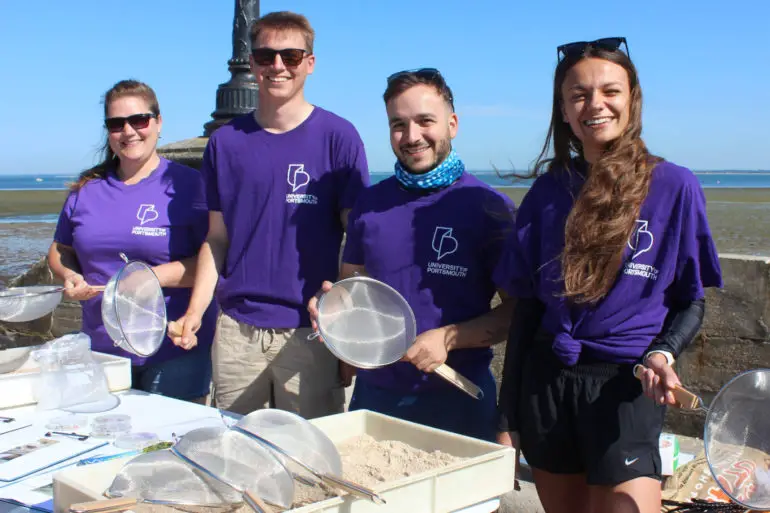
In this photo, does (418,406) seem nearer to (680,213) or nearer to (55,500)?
(680,213)

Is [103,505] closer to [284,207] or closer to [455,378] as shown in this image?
[455,378]

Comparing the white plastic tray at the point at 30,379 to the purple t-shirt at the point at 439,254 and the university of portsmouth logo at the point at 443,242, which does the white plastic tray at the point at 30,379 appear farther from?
the university of portsmouth logo at the point at 443,242

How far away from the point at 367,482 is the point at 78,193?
252cm

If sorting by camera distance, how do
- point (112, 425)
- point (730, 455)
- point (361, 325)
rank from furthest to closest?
point (112, 425)
point (361, 325)
point (730, 455)

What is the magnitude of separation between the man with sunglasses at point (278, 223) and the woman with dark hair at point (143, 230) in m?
0.30

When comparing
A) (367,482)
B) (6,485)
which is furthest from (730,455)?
(6,485)

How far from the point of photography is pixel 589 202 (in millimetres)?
2367

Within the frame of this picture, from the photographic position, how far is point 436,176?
9.43 feet

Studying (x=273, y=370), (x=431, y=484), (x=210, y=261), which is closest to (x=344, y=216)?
(x=210, y=261)

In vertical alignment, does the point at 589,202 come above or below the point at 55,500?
above

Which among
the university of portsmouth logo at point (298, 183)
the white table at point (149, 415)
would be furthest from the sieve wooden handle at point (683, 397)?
the university of portsmouth logo at point (298, 183)

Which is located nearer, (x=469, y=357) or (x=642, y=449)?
(x=642, y=449)

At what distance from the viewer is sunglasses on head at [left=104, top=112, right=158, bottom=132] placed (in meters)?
3.72

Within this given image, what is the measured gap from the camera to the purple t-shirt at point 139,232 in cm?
367
